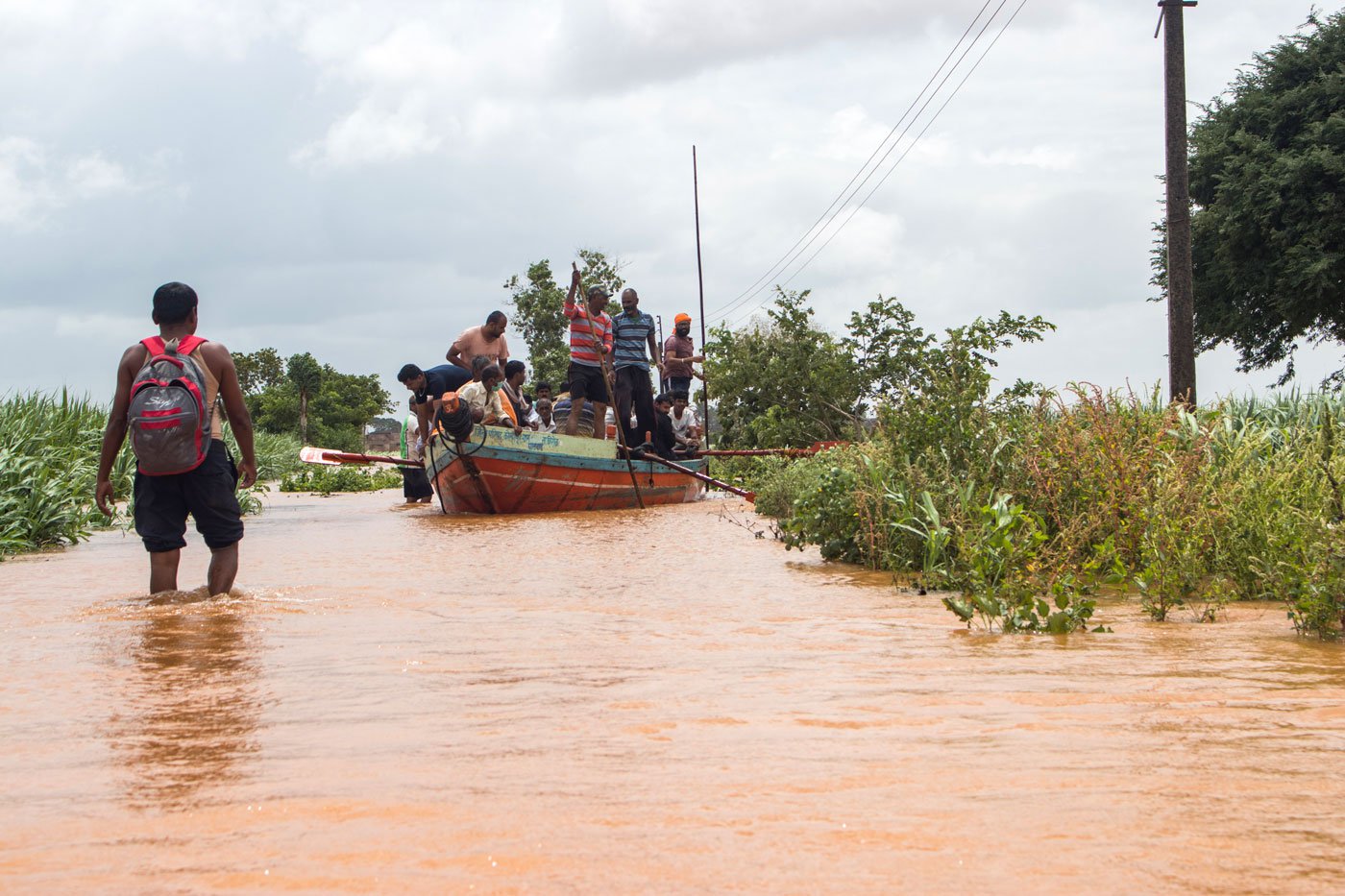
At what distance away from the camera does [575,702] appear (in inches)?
153

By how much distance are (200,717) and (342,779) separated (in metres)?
0.97

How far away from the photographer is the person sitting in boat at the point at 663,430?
1759 cm

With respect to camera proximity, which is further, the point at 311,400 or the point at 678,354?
the point at 311,400

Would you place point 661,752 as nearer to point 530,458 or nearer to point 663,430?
point 530,458

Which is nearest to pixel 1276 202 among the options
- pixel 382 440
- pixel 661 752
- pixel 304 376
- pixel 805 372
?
pixel 805 372

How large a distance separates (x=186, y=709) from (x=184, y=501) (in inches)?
105

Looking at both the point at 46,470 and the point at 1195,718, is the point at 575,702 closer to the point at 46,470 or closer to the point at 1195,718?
the point at 1195,718

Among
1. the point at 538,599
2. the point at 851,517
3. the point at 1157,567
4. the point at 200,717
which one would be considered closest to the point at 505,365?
the point at 851,517

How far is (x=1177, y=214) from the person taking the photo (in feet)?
42.2

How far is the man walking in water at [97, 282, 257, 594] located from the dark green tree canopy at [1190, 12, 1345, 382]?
22.1 metres

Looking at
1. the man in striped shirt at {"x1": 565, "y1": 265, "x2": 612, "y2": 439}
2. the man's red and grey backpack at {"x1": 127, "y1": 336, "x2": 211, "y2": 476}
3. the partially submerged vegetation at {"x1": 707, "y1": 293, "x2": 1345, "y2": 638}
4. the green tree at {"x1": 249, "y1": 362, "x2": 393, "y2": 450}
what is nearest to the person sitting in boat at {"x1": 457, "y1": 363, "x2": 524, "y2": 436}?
the man in striped shirt at {"x1": 565, "y1": 265, "x2": 612, "y2": 439}

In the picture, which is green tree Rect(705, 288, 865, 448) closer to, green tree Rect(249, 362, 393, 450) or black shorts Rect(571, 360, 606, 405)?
black shorts Rect(571, 360, 606, 405)

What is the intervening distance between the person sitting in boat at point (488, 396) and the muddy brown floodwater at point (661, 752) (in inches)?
343

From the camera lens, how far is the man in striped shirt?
14883mm
